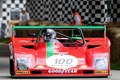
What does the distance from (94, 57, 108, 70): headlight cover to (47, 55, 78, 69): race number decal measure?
0.35m

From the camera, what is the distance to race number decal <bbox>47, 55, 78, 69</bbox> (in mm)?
9828

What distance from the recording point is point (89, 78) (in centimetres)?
984

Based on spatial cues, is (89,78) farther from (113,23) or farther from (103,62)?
(113,23)

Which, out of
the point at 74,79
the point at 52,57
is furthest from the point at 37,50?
the point at 74,79

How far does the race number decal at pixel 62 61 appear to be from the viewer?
983cm

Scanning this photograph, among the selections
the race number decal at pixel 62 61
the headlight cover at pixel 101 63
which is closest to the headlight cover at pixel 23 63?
the race number decal at pixel 62 61

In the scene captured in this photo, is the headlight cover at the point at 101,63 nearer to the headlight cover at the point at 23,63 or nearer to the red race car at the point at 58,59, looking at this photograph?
the red race car at the point at 58,59

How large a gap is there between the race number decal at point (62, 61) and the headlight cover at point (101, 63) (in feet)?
1.15

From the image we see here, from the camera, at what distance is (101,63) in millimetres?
9953

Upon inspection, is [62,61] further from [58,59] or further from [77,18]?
[77,18]

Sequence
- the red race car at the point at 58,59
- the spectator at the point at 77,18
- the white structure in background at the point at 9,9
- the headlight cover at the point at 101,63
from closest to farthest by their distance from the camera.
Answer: the red race car at the point at 58,59 < the headlight cover at the point at 101,63 < the spectator at the point at 77,18 < the white structure in background at the point at 9,9

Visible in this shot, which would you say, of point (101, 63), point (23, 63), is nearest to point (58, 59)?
point (23, 63)

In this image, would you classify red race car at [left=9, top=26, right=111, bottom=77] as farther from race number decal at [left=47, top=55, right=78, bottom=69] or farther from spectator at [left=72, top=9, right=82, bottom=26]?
spectator at [left=72, top=9, right=82, bottom=26]

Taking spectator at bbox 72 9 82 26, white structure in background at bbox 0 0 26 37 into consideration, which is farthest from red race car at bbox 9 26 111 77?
white structure in background at bbox 0 0 26 37
